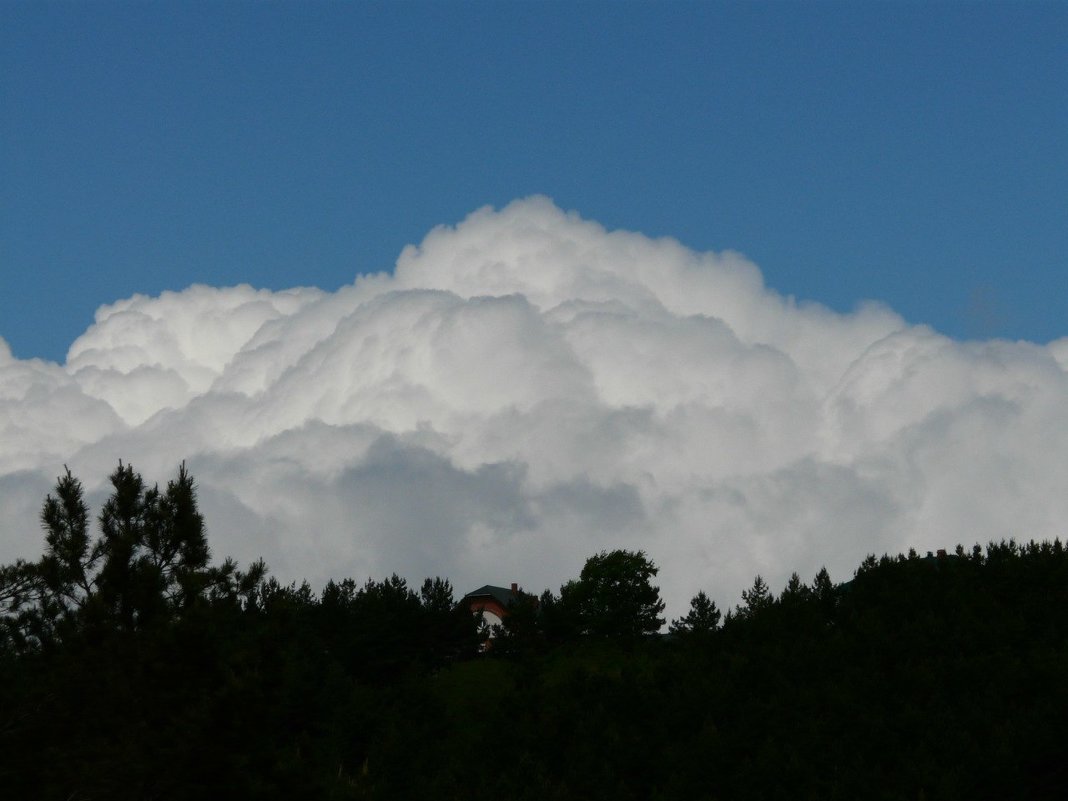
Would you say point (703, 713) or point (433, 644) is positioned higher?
point (433, 644)

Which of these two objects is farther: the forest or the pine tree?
the pine tree

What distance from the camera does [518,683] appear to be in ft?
265

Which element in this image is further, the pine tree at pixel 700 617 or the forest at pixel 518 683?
the pine tree at pixel 700 617

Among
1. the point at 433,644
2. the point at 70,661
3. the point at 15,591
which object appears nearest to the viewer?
the point at 15,591

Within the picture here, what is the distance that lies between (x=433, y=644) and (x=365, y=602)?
20.4ft

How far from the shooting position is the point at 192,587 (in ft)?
121

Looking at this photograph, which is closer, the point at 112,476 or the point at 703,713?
the point at 112,476

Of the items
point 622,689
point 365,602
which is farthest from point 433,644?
point 622,689

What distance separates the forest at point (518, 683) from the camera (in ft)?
111

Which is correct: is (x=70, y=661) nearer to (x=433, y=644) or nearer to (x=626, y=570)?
(x=433, y=644)

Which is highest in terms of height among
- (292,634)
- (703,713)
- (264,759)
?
(292,634)

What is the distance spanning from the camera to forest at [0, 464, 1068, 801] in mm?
33938

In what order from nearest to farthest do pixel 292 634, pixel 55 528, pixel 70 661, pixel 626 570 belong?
1. pixel 70 661
2. pixel 55 528
3. pixel 292 634
4. pixel 626 570

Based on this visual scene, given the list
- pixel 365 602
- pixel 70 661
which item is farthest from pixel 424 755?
pixel 70 661
